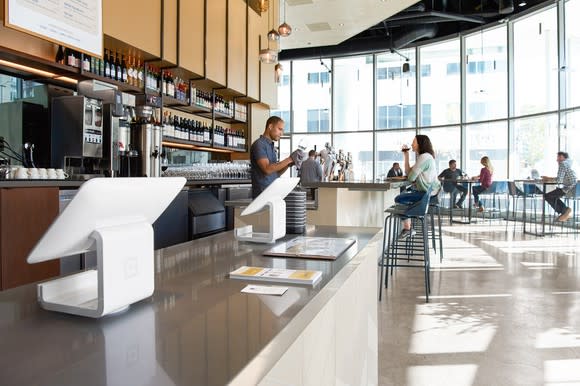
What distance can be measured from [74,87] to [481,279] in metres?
4.75

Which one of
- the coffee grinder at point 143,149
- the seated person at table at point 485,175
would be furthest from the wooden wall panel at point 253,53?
the seated person at table at point 485,175

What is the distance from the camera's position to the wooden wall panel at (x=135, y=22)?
4.53 m

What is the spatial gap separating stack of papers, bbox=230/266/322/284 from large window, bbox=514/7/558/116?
404 inches

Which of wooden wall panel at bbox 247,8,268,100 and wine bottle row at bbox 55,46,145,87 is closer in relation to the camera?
wine bottle row at bbox 55,46,145,87

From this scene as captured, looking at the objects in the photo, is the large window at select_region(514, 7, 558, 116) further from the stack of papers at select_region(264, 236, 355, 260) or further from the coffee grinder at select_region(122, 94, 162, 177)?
the stack of papers at select_region(264, 236, 355, 260)

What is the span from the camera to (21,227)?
2805 millimetres

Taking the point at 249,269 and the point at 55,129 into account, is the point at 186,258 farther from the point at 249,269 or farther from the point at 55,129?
the point at 55,129

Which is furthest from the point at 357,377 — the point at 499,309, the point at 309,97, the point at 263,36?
the point at 309,97

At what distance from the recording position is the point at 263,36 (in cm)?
805

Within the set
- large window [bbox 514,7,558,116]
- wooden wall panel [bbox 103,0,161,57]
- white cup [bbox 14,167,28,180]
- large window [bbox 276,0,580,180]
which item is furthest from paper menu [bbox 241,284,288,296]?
large window [bbox 514,7,558,116]

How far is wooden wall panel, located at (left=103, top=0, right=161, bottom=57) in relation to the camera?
4527mm

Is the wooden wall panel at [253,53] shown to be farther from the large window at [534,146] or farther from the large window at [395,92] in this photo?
the large window at [534,146]

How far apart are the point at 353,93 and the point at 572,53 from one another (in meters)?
5.74

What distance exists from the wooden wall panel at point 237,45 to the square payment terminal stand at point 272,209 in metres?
5.31
